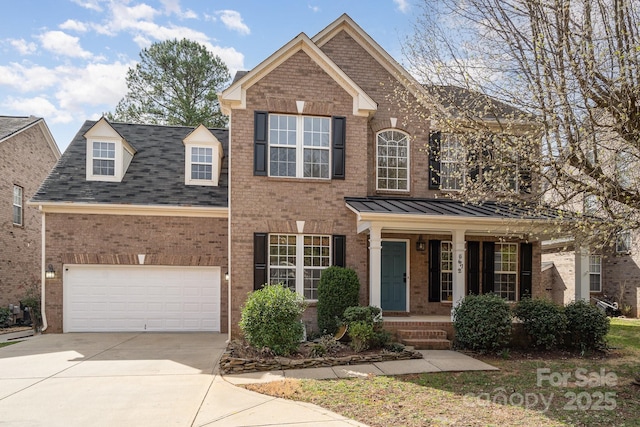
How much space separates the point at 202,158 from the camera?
45.0 ft

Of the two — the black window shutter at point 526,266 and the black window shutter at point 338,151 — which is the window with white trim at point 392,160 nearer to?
the black window shutter at point 338,151

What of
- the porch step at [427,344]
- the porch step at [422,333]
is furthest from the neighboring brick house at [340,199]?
the porch step at [427,344]

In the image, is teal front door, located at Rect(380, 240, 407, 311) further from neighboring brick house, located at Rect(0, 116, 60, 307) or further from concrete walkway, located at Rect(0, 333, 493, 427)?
neighboring brick house, located at Rect(0, 116, 60, 307)

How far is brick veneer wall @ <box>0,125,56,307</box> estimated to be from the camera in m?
15.5

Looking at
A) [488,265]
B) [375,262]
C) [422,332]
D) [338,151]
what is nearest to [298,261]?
[375,262]

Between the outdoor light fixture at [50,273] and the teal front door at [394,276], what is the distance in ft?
30.4

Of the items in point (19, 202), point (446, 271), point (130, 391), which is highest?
point (19, 202)

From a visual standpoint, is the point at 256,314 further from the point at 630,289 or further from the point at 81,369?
the point at 630,289

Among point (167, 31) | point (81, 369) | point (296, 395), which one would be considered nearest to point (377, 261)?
point (296, 395)

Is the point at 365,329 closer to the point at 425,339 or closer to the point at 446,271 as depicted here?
the point at 425,339

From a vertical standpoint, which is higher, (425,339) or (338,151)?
(338,151)

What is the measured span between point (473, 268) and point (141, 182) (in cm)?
1036

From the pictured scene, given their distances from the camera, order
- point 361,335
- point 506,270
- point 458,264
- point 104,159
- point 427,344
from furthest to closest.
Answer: point 104,159 < point 506,270 < point 458,264 < point 427,344 < point 361,335

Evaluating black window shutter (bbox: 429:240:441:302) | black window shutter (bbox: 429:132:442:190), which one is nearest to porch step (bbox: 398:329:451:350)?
black window shutter (bbox: 429:240:441:302)
